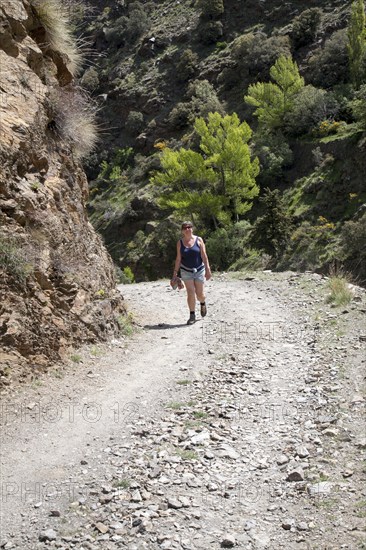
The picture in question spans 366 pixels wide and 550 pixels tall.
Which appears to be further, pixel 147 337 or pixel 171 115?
pixel 171 115

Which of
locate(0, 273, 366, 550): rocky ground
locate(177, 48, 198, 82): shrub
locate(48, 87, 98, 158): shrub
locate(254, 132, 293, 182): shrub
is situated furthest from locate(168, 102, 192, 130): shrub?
locate(0, 273, 366, 550): rocky ground

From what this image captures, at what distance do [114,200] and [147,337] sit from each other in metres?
48.4

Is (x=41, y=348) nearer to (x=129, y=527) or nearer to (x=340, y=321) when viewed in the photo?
(x=129, y=527)

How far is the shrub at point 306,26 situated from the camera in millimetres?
53594

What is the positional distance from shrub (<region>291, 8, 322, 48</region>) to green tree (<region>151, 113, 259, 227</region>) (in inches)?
988

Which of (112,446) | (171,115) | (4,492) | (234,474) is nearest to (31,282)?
(112,446)

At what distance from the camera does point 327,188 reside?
36.2 metres

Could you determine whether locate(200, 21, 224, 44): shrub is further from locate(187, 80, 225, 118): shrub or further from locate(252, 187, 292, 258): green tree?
locate(252, 187, 292, 258): green tree

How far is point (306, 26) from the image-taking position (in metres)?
53.9

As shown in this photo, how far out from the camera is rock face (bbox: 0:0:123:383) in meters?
6.00

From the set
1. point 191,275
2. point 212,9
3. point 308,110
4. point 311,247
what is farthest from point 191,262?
point 212,9

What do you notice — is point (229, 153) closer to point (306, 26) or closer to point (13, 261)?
point (13, 261)

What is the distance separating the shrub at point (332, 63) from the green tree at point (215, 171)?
702 inches

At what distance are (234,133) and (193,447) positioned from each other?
100 feet
